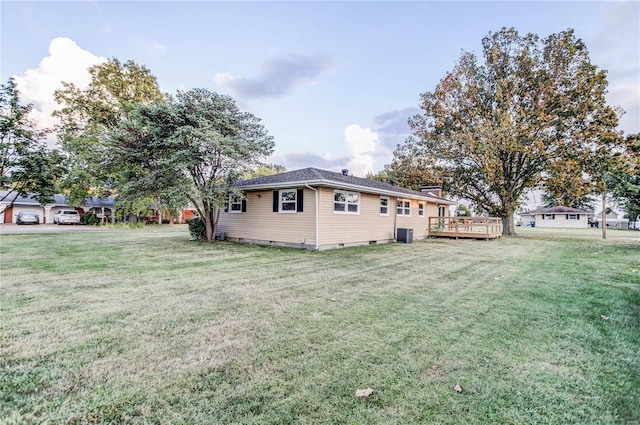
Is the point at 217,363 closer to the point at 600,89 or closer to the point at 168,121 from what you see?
the point at 168,121

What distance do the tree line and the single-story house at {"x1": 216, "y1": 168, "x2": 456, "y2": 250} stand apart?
4.15 ft

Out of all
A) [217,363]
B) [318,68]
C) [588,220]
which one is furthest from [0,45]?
[588,220]

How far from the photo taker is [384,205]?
13.9m

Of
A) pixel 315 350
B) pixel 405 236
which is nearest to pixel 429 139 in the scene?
pixel 405 236

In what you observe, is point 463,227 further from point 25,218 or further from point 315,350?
point 25,218

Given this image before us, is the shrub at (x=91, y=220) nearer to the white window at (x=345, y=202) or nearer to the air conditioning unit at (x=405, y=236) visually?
the white window at (x=345, y=202)

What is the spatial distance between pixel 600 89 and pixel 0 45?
2922cm

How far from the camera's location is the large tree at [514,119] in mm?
17156

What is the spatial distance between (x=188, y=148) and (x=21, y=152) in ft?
35.3

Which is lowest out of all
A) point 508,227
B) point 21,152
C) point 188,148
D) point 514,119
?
point 508,227

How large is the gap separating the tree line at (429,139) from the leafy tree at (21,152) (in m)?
0.05

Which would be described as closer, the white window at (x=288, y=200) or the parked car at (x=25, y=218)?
the white window at (x=288, y=200)

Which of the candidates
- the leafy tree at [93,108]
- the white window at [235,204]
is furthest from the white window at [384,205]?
the leafy tree at [93,108]

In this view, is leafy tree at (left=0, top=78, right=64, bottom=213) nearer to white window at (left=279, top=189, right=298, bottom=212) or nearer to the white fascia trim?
the white fascia trim
